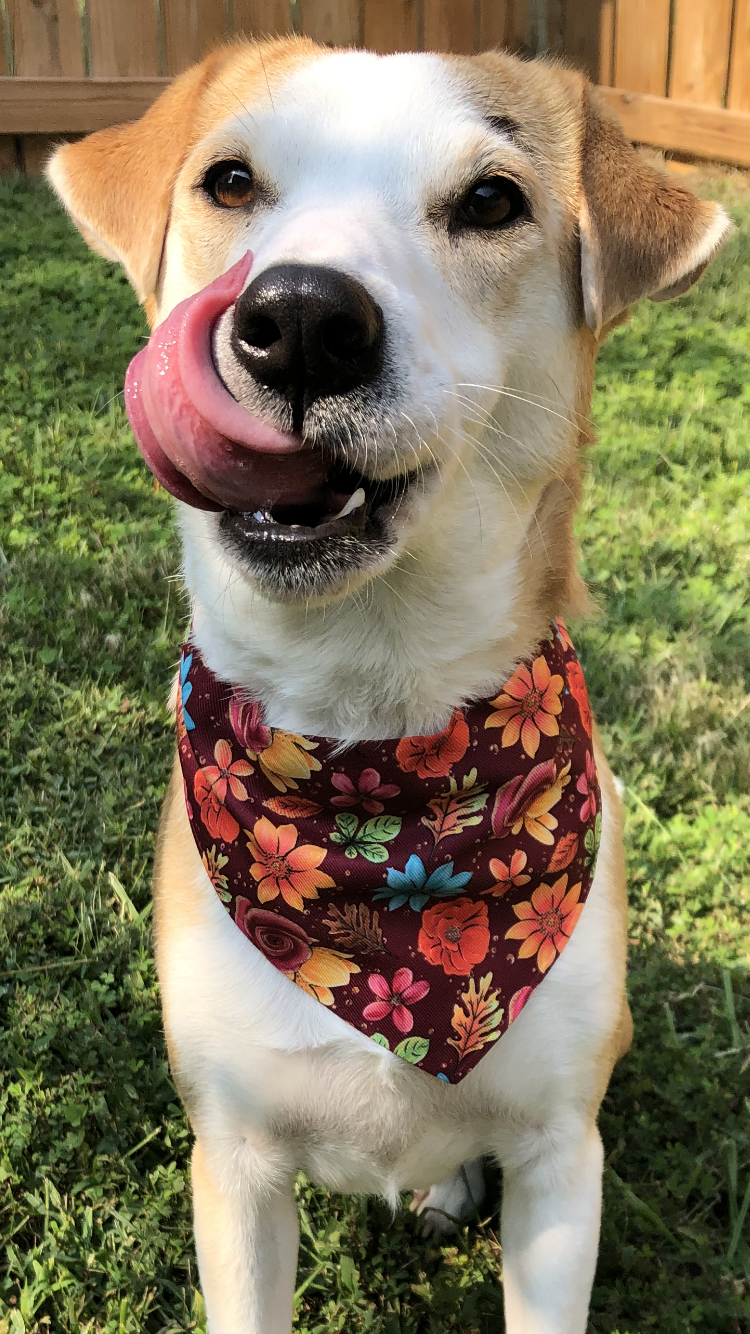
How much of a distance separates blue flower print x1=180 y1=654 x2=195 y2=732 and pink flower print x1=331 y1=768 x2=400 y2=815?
33 centimetres

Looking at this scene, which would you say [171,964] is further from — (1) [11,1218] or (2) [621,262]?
(2) [621,262]

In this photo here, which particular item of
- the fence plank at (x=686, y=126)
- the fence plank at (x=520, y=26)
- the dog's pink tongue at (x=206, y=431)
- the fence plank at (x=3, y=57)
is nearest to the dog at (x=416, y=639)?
the dog's pink tongue at (x=206, y=431)

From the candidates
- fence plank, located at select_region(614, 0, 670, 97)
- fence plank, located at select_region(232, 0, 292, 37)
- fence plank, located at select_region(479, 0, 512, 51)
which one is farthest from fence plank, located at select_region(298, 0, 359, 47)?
fence plank, located at select_region(614, 0, 670, 97)

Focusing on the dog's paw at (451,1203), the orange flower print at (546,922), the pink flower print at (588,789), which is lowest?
the dog's paw at (451,1203)

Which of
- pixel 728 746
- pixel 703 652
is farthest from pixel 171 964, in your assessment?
pixel 703 652

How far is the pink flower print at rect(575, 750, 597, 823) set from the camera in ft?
7.44

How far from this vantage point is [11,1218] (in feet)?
8.48

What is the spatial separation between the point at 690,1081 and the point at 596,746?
34.9 inches

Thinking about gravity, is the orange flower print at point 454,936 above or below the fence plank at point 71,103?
above

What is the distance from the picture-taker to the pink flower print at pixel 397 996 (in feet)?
6.89

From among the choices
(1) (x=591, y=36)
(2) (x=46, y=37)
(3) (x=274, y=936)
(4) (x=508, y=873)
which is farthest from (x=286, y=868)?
(1) (x=591, y=36)

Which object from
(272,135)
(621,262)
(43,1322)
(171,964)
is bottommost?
(43,1322)

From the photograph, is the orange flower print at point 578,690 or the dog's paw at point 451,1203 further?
the dog's paw at point 451,1203

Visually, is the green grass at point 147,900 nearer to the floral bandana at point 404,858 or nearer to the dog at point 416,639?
the dog at point 416,639
